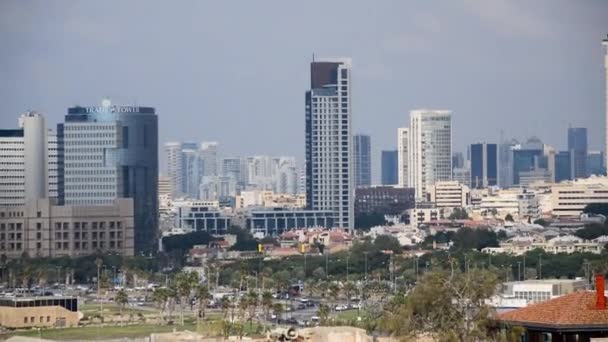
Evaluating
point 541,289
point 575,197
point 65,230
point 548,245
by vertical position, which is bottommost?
point 548,245

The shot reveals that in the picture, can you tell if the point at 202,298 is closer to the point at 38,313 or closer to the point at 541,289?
the point at 38,313

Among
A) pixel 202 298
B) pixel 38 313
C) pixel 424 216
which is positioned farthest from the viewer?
pixel 424 216

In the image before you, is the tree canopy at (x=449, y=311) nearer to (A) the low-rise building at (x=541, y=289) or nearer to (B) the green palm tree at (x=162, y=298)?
(A) the low-rise building at (x=541, y=289)

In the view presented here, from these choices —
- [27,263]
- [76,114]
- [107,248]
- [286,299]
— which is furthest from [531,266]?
[76,114]

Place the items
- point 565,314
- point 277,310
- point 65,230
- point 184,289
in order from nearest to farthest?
point 565,314 < point 277,310 < point 184,289 < point 65,230

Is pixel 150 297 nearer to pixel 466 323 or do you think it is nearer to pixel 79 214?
pixel 79 214

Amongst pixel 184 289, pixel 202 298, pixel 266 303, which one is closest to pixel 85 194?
pixel 184 289

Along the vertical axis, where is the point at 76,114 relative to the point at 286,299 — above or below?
above

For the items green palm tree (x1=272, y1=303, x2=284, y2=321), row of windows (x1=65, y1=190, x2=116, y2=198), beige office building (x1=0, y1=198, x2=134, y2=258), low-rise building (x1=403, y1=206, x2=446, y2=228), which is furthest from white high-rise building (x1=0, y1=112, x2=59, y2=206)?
green palm tree (x1=272, y1=303, x2=284, y2=321)
